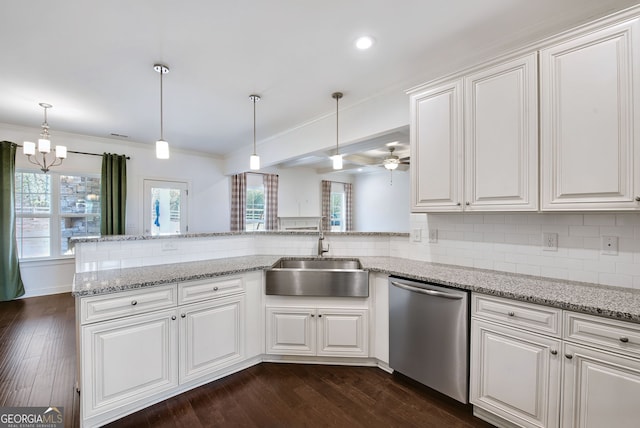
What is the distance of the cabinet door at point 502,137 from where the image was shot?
5.92 ft

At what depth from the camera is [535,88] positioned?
1777 mm

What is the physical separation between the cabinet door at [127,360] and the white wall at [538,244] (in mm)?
2206

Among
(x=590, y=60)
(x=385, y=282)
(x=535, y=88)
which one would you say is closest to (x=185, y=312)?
(x=385, y=282)

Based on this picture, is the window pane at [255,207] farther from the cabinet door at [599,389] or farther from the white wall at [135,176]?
the cabinet door at [599,389]

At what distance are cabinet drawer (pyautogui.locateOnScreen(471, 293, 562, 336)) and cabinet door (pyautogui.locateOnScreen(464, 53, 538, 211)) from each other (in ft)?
2.00

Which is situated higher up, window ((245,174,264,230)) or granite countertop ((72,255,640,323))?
window ((245,174,264,230))

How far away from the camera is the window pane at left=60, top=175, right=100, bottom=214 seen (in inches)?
189

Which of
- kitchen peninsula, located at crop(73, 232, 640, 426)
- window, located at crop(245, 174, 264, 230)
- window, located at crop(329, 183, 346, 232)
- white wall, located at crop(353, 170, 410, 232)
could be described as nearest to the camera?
kitchen peninsula, located at crop(73, 232, 640, 426)

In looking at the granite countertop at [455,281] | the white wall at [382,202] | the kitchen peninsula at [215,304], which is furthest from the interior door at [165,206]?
the white wall at [382,202]

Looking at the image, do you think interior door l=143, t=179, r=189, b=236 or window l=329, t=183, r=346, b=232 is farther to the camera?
window l=329, t=183, r=346, b=232

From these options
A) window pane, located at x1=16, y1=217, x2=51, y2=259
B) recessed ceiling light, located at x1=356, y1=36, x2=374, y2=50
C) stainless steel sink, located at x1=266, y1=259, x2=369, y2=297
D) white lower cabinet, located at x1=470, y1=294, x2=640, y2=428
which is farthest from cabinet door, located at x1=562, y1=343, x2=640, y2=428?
window pane, located at x1=16, y1=217, x2=51, y2=259

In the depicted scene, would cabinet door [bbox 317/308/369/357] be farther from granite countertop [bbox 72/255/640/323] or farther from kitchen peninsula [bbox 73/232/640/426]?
granite countertop [bbox 72/255/640/323]

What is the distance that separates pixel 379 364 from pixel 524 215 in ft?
5.47

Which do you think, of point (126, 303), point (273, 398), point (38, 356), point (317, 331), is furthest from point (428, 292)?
point (38, 356)
